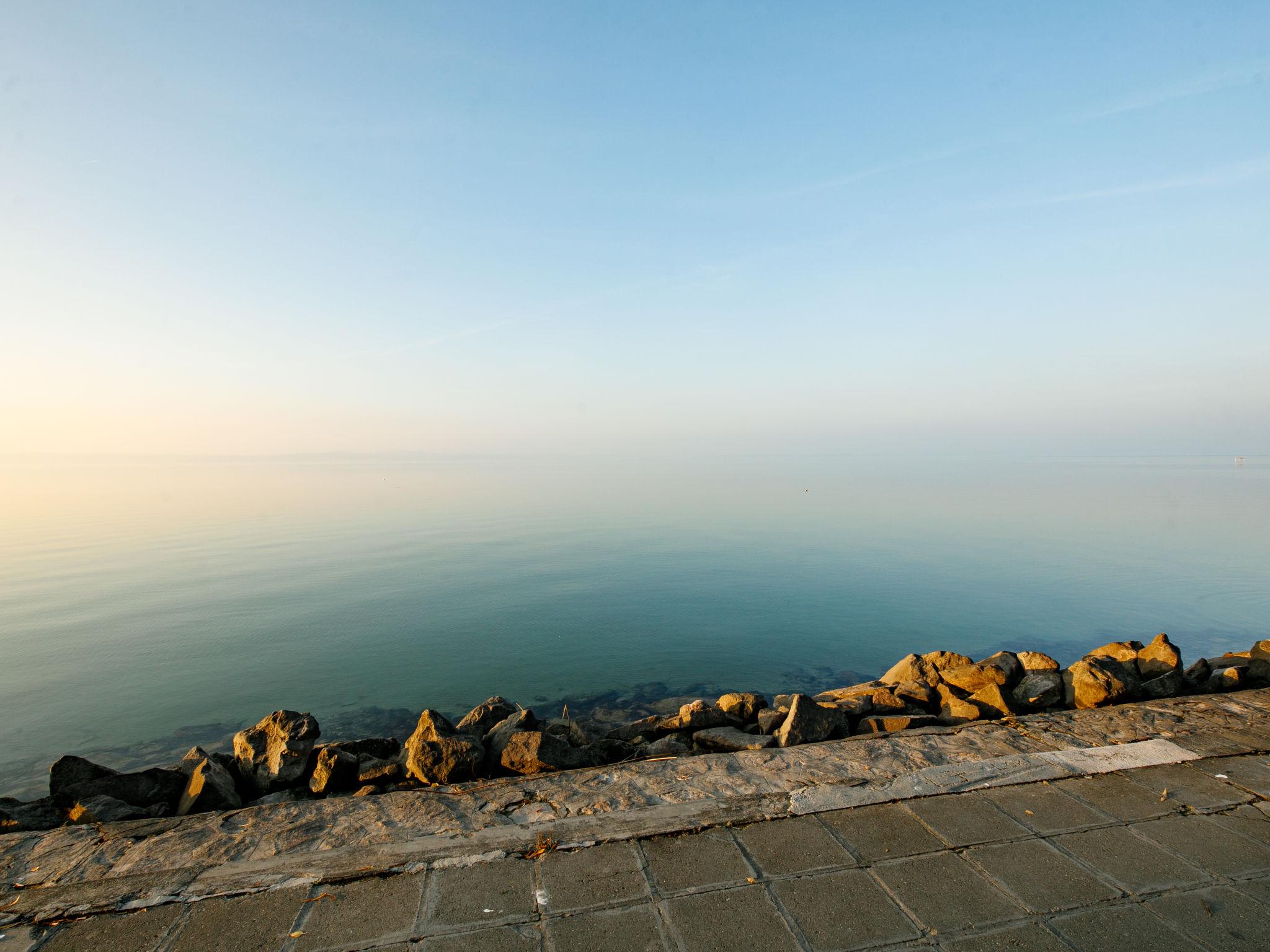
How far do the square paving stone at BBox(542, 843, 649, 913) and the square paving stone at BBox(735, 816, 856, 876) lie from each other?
0.67 m

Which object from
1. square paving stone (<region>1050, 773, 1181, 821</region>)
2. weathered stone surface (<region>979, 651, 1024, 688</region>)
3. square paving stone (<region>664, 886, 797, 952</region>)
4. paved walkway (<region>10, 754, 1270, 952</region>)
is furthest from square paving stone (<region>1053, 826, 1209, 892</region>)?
weathered stone surface (<region>979, 651, 1024, 688</region>)

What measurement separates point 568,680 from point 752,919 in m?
10.1

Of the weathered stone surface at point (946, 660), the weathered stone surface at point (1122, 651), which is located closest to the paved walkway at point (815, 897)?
the weathered stone surface at point (946, 660)

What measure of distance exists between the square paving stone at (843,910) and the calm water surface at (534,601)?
9260 millimetres

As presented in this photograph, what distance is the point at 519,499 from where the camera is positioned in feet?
156

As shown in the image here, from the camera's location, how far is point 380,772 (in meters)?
5.68

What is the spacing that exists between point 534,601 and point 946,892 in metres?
15.7

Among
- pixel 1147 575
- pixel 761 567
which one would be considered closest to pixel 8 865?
pixel 761 567

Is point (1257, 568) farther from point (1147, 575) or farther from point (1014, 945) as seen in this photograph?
point (1014, 945)

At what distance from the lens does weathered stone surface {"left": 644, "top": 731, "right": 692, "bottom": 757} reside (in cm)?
632

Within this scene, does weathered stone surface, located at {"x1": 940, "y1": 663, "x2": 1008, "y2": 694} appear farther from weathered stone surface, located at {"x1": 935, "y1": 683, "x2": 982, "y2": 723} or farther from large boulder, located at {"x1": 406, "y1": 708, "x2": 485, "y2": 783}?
large boulder, located at {"x1": 406, "y1": 708, "x2": 485, "y2": 783}

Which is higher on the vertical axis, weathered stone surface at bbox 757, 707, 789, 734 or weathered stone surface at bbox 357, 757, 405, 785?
weathered stone surface at bbox 357, 757, 405, 785

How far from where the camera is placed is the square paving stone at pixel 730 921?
2.87 m

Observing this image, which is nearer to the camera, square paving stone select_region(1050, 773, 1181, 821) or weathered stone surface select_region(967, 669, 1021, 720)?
square paving stone select_region(1050, 773, 1181, 821)
